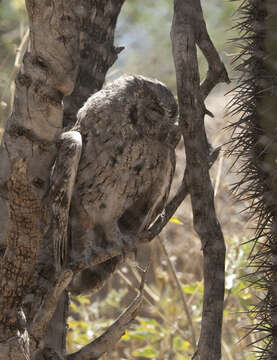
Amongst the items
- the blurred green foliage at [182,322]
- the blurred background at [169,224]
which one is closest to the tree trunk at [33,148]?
the blurred green foliage at [182,322]

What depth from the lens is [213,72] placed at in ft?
5.80

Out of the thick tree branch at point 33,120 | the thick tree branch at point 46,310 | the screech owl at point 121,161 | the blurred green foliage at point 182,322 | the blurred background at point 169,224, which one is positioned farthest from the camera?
the blurred background at point 169,224

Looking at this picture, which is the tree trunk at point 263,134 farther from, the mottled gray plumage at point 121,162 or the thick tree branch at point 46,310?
the thick tree branch at point 46,310

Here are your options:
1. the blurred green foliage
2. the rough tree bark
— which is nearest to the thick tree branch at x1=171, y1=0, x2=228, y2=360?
the rough tree bark

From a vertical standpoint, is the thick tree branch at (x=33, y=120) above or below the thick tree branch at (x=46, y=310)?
above

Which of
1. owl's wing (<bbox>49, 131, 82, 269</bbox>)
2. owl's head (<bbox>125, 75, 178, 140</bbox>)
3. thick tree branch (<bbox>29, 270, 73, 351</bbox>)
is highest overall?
owl's head (<bbox>125, 75, 178, 140</bbox>)

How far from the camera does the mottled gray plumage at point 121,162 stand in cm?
175

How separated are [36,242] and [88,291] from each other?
0.51 metres

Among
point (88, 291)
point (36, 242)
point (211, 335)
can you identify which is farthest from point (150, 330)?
point (36, 242)

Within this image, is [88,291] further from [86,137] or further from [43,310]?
[86,137]

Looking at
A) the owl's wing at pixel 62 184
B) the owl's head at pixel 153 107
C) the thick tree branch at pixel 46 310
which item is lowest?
the thick tree branch at pixel 46 310

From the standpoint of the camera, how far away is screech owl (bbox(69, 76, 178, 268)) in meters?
1.75

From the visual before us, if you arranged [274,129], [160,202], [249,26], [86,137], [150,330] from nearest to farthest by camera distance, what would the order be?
[274,129]
[249,26]
[86,137]
[160,202]
[150,330]

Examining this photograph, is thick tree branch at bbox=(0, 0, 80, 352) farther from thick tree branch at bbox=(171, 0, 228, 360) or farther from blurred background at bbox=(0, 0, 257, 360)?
blurred background at bbox=(0, 0, 257, 360)
